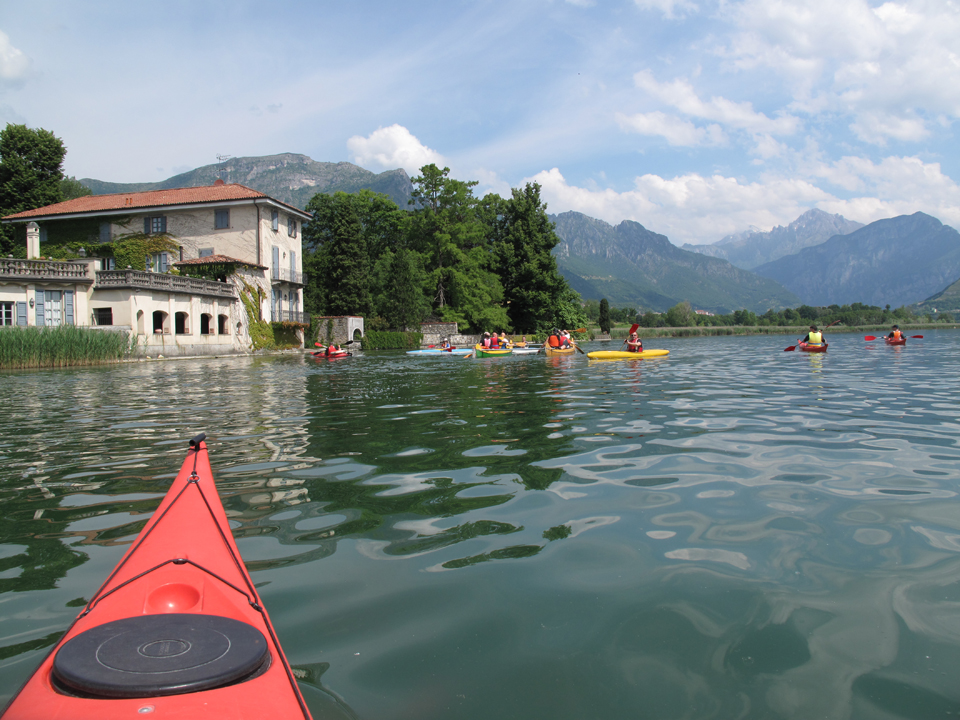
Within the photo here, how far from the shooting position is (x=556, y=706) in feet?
7.47

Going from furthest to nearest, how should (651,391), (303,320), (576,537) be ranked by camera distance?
(303,320) → (651,391) → (576,537)

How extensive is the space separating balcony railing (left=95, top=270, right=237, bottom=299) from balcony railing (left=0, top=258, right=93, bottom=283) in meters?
0.81

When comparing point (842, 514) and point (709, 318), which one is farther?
point (709, 318)

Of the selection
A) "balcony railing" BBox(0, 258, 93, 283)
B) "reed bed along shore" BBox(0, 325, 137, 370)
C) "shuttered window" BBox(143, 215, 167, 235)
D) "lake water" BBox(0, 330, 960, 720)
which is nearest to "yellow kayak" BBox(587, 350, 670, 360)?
"lake water" BBox(0, 330, 960, 720)

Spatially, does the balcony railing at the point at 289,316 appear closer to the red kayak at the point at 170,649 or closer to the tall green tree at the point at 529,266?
the tall green tree at the point at 529,266

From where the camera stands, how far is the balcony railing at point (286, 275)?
1578 inches

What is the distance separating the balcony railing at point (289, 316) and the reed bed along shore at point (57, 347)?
→ 48.7 ft

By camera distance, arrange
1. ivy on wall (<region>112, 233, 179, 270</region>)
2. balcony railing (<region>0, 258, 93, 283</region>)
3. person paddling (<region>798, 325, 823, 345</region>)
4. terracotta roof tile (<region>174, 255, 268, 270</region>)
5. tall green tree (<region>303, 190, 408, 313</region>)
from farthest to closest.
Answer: tall green tree (<region>303, 190, 408, 313</region>) → ivy on wall (<region>112, 233, 179, 270</region>) → terracotta roof tile (<region>174, 255, 268, 270</region>) → balcony railing (<region>0, 258, 93, 283</region>) → person paddling (<region>798, 325, 823, 345</region>)

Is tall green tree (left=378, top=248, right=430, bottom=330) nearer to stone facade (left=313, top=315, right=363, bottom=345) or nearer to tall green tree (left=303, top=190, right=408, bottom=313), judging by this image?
tall green tree (left=303, top=190, right=408, bottom=313)

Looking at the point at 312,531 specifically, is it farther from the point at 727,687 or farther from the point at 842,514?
the point at 842,514

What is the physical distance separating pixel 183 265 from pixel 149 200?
6.51 meters

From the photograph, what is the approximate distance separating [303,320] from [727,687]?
4406cm

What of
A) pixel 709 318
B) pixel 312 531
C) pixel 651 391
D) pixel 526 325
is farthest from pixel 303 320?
pixel 709 318

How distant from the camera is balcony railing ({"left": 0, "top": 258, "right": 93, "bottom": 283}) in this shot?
2641 centimetres
